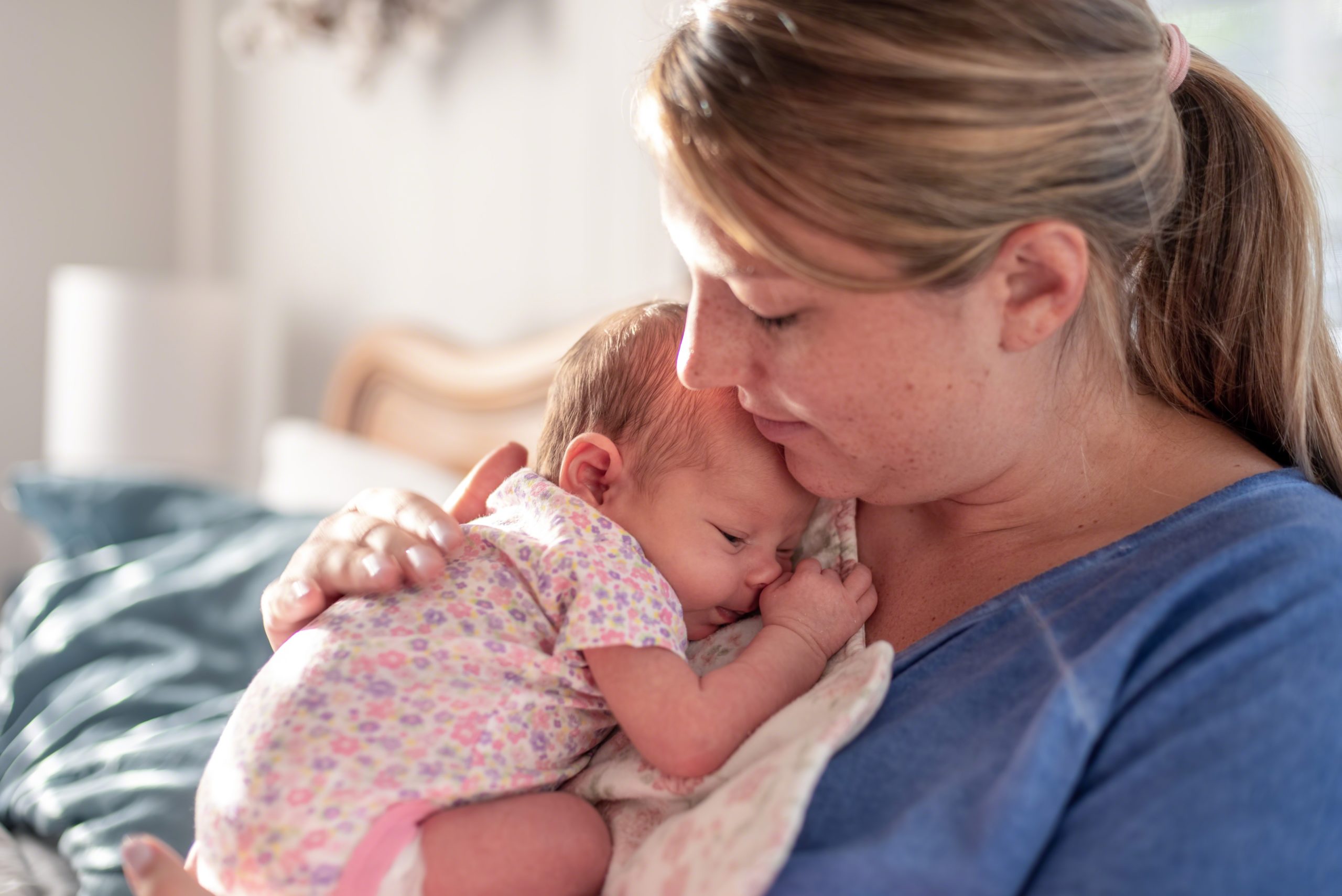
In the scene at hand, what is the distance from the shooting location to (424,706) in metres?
0.85

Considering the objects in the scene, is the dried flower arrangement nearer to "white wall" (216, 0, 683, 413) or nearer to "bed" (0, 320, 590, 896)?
"white wall" (216, 0, 683, 413)

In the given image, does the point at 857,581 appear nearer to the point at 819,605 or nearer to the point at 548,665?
the point at 819,605

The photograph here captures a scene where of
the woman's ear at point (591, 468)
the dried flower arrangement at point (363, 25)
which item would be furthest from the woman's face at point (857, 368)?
the dried flower arrangement at point (363, 25)

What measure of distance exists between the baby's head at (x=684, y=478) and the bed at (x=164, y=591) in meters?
0.76

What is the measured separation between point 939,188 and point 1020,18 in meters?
0.13

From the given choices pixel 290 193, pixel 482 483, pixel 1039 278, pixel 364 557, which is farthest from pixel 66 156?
pixel 1039 278

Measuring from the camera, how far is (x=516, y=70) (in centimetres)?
241

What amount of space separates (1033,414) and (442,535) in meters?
0.50

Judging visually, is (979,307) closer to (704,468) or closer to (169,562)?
(704,468)

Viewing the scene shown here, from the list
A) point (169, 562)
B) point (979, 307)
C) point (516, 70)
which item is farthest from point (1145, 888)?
point (516, 70)

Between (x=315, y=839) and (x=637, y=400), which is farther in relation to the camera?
(x=637, y=400)

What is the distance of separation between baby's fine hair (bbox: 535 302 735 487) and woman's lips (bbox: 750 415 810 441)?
0.15ft

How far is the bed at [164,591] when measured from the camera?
56.3 inches

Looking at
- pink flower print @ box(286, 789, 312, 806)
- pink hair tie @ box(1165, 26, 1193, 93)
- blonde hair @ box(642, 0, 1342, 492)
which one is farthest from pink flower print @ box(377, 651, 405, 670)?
pink hair tie @ box(1165, 26, 1193, 93)
